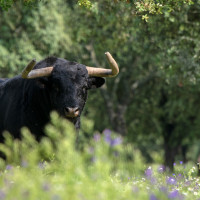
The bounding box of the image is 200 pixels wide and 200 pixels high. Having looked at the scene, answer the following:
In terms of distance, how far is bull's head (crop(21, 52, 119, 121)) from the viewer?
7.80m

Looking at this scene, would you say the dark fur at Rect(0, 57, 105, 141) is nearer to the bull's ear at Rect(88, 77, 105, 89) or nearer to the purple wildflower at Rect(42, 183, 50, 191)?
the bull's ear at Rect(88, 77, 105, 89)

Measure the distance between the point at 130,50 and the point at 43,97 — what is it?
40.0 feet

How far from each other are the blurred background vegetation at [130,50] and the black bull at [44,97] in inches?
43.8

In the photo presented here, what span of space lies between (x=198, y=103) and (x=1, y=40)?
9111 millimetres

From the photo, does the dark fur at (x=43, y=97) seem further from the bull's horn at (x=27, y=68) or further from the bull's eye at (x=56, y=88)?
the bull's horn at (x=27, y=68)

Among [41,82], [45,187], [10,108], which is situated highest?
[45,187]

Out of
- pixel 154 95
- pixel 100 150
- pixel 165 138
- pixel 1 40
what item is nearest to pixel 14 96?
pixel 100 150

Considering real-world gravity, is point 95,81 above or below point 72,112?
below

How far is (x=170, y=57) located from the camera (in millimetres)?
13203

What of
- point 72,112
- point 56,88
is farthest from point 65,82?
point 72,112

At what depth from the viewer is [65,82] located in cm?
809

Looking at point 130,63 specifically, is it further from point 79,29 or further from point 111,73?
point 111,73

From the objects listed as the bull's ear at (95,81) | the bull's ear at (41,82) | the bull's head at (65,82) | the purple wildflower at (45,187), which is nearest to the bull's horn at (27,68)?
the bull's head at (65,82)

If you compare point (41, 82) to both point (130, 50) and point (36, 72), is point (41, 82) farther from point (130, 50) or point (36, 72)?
point (130, 50)
